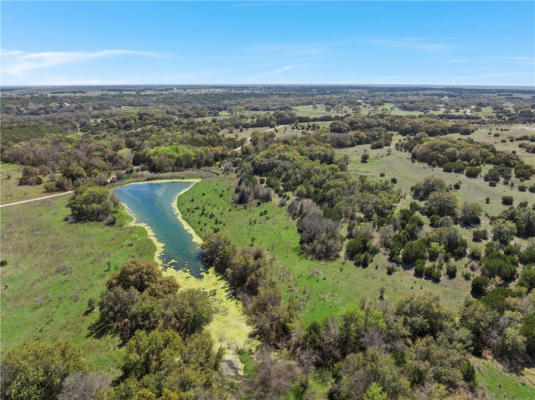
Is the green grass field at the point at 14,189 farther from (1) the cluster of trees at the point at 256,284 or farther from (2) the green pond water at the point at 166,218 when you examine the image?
(1) the cluster of trees at the point at 256,284

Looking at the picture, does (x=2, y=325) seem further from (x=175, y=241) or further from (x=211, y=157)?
(x=211, y=157)

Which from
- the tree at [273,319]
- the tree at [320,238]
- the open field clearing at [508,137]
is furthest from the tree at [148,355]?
the open field clearing at [508,137]

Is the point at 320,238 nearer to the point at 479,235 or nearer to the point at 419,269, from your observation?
the point at 419,269

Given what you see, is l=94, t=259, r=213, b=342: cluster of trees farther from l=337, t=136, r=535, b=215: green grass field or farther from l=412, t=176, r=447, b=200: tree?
l=412, t=176, r=447, b=200: tree

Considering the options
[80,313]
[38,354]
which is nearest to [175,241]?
[80,313]

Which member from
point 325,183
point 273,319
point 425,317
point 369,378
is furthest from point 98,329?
point 325,183

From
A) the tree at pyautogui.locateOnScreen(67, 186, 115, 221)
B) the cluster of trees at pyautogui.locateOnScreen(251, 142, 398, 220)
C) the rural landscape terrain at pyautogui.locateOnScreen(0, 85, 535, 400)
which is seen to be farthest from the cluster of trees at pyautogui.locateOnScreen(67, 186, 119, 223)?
the cluster of trees at pyautogui.locateOnScreen(251, 142, 398, 220)
